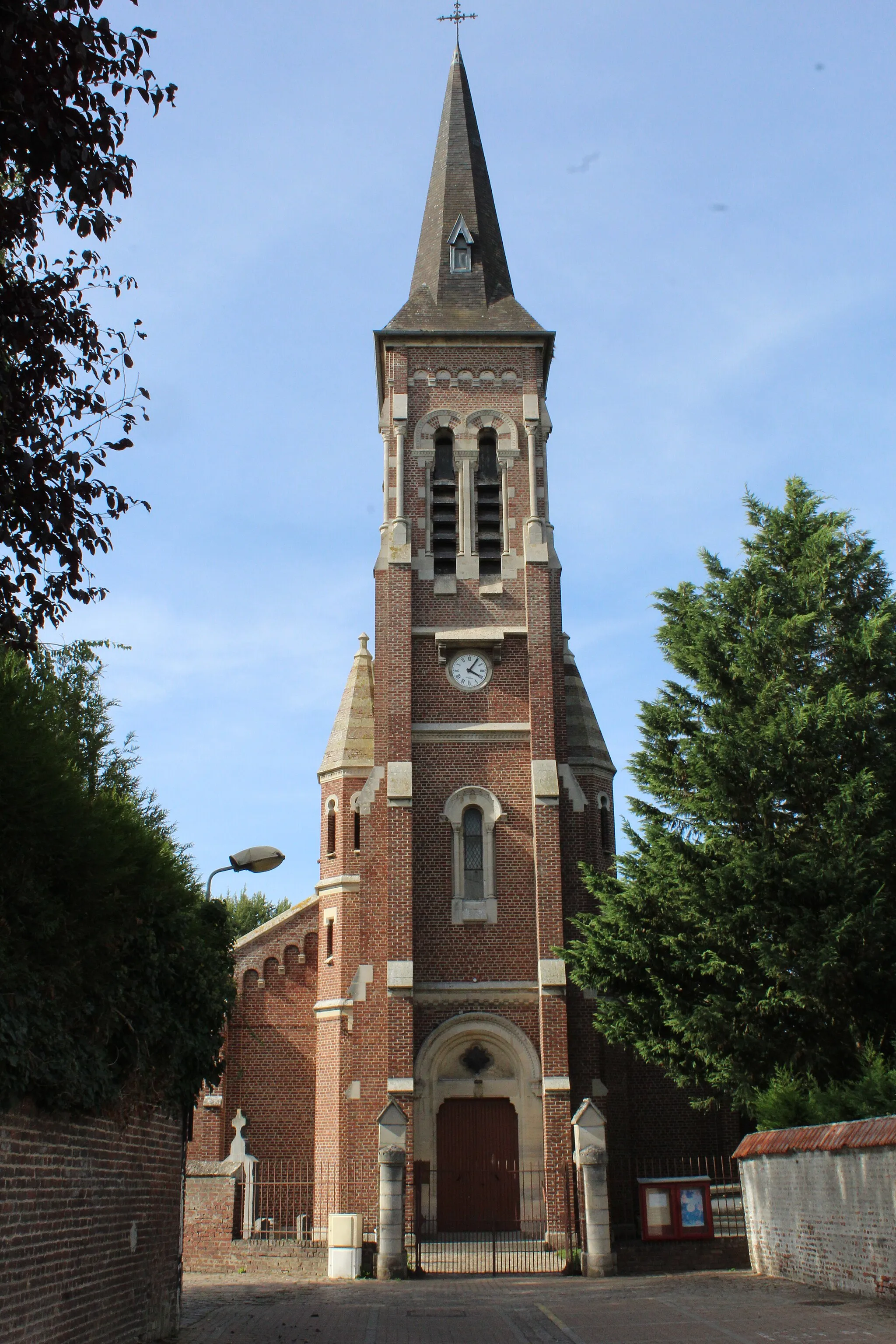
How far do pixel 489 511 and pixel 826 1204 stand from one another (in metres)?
17.2

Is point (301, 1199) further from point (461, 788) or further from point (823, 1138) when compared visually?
point (823, 1138)

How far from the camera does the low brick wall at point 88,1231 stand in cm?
863

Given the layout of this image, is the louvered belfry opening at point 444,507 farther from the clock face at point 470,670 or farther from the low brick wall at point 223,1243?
the low brick wall at point 223,1243

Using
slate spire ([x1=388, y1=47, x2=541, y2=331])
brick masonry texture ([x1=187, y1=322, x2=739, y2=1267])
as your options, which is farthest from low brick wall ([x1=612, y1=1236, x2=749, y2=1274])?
slate spire ([x1=388, y1=47, x2=541, y2=331])

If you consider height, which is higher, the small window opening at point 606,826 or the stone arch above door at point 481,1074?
the small window opening at point 606,826

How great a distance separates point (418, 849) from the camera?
25312 mm

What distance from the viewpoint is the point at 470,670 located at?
2667 centimetres

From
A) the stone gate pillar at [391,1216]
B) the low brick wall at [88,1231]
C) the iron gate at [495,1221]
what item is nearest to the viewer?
the low brick wall at [88,1231]

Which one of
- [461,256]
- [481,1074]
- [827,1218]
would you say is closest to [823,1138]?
[827,1218]

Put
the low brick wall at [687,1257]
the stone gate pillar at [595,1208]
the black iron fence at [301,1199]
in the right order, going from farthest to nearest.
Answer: the black iron fence at [301,1199]
the low brick wall at [687,1257]
the stone gate pillar at [595,1208]

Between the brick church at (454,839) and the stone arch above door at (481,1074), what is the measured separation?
0.13 ft

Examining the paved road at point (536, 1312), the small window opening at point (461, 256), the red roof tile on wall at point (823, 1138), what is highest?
the small window opening at point (461, 256)

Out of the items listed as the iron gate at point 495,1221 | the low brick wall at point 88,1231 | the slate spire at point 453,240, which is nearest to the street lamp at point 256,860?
the low brick wall at point 88,1231

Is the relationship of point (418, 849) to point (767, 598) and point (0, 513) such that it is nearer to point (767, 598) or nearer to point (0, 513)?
point (767, 598)
